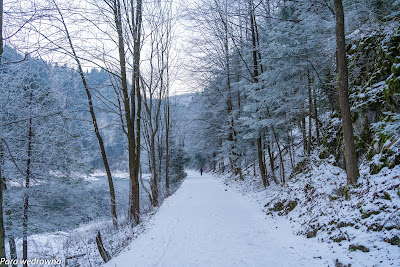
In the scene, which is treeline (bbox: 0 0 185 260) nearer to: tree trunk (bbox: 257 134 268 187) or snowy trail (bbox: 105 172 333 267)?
snowy trail (bbox: 105 172 333 267)

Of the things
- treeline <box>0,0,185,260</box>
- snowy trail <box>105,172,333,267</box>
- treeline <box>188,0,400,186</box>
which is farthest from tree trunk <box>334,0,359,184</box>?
treeline <box>0,0,185,260</box>

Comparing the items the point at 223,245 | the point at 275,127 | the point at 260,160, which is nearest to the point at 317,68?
the point at 275,127

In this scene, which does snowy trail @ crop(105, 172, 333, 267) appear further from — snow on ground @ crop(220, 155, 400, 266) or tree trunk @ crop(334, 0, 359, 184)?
tree trunk @ crop(334, 0, 359, 184)

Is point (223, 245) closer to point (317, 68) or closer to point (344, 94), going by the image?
point (344, 94)

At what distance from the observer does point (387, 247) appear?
3318 millimetres

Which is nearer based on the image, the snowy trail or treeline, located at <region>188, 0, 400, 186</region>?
the snowy trail

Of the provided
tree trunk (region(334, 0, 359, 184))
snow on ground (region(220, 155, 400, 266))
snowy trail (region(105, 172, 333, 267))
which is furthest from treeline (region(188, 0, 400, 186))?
snowy trail (region(105, 172, 333, 267))

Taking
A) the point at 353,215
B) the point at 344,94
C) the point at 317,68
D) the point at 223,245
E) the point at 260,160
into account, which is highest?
the point at 317,68

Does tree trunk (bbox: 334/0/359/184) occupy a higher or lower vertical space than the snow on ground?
higher

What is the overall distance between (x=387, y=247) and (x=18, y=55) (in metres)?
6.53

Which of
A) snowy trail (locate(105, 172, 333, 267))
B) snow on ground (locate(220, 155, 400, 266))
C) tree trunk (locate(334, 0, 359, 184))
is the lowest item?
snowy trail (locate(105, 172, 333, 267))

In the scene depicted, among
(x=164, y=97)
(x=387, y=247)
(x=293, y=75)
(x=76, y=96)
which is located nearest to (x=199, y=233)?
(x=387, y=247)

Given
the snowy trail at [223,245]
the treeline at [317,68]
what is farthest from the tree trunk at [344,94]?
the snowy trail at [223,245]

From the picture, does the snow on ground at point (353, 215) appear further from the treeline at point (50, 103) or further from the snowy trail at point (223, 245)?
the treeline at point (50, 103)
